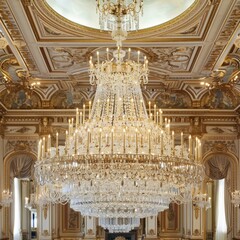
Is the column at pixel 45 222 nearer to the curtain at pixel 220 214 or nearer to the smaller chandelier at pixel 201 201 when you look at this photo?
the smaller chandelier at pixel 201 201

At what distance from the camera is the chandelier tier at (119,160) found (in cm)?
1011

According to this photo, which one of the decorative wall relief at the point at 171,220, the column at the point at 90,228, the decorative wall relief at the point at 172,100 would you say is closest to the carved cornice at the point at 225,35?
the decorative wall relief at the point at 172,100

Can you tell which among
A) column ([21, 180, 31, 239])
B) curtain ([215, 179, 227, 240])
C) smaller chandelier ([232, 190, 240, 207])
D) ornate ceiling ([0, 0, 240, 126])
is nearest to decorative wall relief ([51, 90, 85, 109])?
ornate ceiling ([0, 0, 240, 126])

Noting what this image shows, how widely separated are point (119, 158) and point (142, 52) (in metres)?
4.48

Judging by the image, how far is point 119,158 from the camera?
999 cm

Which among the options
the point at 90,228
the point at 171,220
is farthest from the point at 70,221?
the point at 171,220

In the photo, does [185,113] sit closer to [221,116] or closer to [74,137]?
[221,116]

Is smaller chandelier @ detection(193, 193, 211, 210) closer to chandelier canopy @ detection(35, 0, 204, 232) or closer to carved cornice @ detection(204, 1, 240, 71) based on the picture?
carved cornice @ detection(204, 1, 240, 71)

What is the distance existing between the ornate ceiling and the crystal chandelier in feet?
2.03

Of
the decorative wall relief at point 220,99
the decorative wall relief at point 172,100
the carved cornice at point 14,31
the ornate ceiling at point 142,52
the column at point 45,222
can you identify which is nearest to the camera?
the carved cornice at point 14,31

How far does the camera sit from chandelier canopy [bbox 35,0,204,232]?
1011cm

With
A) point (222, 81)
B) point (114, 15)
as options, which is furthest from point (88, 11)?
point (222, 81)

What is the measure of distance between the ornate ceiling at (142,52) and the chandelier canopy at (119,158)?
1230 mm

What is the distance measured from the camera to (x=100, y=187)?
10.6m
